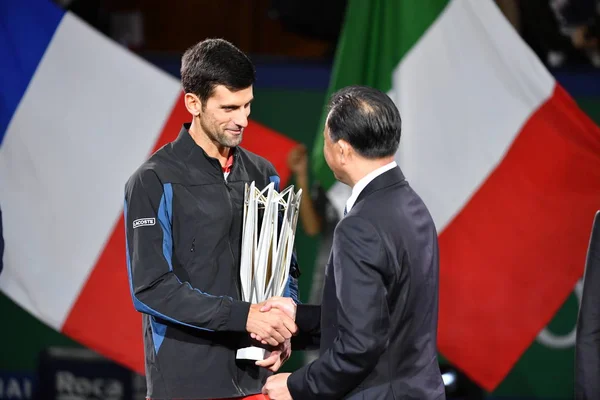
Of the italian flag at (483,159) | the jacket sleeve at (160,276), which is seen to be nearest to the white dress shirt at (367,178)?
the jacket sleeve at (160,276)

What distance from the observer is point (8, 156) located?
3.88m

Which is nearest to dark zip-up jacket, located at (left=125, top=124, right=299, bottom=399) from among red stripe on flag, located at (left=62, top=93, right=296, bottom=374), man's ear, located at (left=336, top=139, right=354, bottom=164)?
man's ear, located at (left=336, top=139, right=354, bottom=164)

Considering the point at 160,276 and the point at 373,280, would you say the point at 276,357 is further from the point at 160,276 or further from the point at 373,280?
the point at 373,280

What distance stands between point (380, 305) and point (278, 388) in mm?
338

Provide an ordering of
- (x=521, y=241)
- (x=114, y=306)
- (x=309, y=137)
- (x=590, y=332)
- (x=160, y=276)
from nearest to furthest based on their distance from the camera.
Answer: (x=160, y=276)
(x=590, y=332)
(x=521, y=241)
(x=114, y=306)
(x=309, y=137)

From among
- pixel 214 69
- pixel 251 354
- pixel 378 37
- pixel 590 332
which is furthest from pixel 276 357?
pixel 378 37

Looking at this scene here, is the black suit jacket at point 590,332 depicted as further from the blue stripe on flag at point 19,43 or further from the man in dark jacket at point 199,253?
the blue stripe on flag at point 19,43

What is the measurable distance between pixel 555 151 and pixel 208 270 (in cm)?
182

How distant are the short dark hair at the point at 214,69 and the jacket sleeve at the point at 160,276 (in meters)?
0.25

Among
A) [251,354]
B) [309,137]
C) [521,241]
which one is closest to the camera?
[251,354]

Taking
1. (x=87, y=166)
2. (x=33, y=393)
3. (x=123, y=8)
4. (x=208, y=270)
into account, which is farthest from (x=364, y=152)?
(x=123, y=8)

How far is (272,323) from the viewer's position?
2.38m

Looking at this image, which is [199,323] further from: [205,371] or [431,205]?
[431,205]

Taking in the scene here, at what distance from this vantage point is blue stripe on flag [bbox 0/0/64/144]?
12.7 ft
